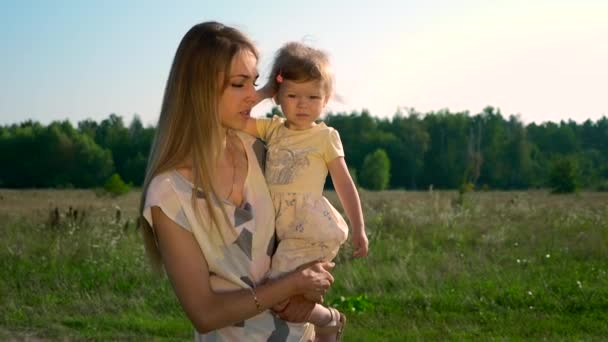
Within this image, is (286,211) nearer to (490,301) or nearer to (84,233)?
(490,301)

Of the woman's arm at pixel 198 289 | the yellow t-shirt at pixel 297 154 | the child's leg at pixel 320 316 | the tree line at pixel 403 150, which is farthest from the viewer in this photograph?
the tree line at pixel 403 150

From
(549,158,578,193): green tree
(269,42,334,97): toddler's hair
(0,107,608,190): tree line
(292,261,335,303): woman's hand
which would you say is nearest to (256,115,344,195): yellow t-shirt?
(269,42,334,97): toddler's hair

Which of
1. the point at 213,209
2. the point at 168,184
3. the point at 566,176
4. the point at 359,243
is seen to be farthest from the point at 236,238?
the point at 566,176

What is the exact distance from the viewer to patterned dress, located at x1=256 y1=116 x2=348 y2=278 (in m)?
2.66

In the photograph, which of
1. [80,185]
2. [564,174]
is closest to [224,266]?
[564,174]

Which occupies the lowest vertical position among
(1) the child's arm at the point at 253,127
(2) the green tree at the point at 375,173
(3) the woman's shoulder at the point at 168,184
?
(2) the green tree at the point at 375,173

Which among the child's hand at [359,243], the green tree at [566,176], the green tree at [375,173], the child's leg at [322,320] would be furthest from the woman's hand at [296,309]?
the green tree at [375,173]

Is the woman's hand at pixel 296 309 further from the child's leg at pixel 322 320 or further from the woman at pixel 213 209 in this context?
the child's leg at pixel 322 320

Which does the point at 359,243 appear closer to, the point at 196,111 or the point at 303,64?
the point at 303,64

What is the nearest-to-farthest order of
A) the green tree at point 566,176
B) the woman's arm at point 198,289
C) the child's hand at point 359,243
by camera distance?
the woman's arm at point 198,289 → the child's hand at point 359,243 → the green tree at point 566,176

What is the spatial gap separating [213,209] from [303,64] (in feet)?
2.83

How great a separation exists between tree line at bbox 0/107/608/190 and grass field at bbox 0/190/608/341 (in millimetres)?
38780

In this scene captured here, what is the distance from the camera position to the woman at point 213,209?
7.42 feet

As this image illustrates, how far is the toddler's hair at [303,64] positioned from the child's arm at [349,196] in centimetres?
29
